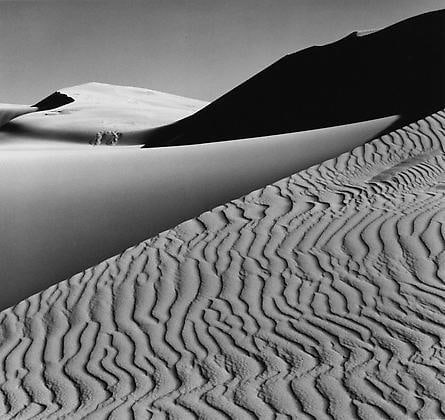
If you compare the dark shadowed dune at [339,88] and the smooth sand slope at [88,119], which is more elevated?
the dark shadowed dune at [339,88]

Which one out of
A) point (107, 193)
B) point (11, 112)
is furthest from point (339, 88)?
point (11, 112)

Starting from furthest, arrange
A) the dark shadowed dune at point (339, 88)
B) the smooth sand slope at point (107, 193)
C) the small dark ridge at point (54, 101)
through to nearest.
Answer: the small dark ridge at point (54, 101) → the dark shadowed dune at point (339, 88) → the smooth sand slope at point (107, 193)

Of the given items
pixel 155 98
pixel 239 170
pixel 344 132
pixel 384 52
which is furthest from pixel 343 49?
pixel 155 98

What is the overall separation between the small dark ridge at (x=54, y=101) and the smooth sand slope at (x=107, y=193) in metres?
35.2

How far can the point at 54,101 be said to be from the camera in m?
47.2

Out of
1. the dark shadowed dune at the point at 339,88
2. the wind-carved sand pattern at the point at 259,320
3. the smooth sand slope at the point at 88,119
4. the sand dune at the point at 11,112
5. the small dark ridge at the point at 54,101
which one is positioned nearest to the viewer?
the wind-carved sand pattern at the point at 259,320

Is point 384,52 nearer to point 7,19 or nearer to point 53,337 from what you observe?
point 7,19

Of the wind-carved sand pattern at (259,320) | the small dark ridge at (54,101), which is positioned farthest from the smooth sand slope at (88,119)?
the wind-carved sand pattern at (259,320)

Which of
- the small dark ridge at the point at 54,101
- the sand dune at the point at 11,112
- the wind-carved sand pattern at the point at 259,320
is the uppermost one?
the small dark ridge at the point at 54,101

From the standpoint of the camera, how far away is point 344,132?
12.0m

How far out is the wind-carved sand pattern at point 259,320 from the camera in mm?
→ 4195

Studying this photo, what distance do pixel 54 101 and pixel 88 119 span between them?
37.9 ft

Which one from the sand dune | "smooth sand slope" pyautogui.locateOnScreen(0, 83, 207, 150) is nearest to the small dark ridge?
"smooth sand slope" pyautogui.locateOnScreen(0, 83, 207, 150)

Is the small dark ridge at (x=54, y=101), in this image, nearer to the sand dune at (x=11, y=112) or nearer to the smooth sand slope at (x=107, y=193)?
the sand dune at (x=11, y=112)
